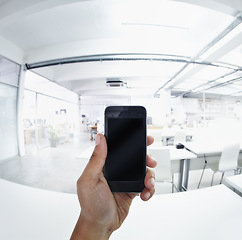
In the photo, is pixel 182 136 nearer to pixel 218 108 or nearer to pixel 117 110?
pixel 117 110

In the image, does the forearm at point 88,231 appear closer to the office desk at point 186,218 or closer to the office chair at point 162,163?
the office desk at point 186,218

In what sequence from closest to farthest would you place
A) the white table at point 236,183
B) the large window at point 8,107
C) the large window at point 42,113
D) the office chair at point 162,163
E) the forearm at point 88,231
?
the forearm at point 88,231
the white table at point 236,183
the office chair at point 162,163
the large window at point 8,107
the large window at point 42,113

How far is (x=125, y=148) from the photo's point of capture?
0.38 meters

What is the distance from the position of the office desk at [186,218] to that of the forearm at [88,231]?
1.3 inches

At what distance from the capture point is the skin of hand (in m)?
0.32

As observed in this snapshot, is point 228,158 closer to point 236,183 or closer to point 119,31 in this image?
point 236,183

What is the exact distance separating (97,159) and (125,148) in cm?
10

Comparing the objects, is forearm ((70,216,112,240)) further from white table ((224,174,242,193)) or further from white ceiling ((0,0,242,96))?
white ceiling ((0,0,242,96))

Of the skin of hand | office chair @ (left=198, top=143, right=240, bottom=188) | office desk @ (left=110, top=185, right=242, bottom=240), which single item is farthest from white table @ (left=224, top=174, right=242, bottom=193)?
office chair @ (left=198, top=143, right=240, bottom=188)

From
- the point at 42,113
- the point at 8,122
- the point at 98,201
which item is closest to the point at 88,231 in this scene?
the point at 98,201

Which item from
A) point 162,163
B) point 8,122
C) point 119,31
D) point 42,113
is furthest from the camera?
point 42,113

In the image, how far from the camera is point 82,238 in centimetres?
29

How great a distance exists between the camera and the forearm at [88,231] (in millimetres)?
288

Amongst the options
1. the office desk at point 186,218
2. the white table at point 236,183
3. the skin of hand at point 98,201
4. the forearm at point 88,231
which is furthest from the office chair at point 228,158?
the forearm at point 88,231
